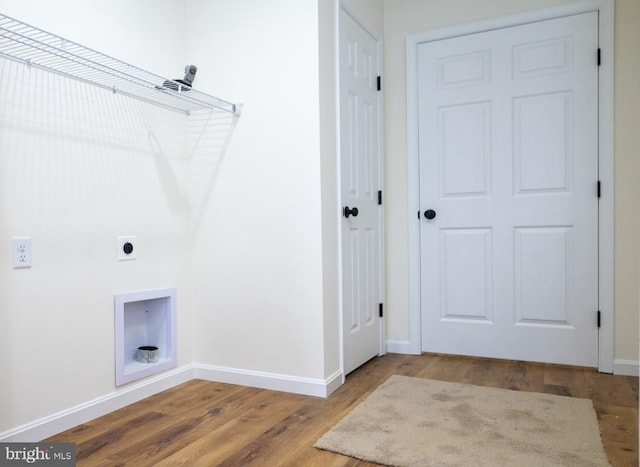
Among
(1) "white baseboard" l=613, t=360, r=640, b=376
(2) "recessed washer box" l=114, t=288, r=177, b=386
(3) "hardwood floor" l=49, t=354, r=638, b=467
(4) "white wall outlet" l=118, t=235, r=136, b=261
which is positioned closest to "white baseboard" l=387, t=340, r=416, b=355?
(3) "hardwood floor" l=49, t=354, r=638, b=467

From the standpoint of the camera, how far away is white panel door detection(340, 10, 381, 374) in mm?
2680

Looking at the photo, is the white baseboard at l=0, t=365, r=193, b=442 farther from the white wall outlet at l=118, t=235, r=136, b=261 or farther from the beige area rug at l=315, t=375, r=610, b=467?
the beige area rug at l=315, t=375, r=610, b=467

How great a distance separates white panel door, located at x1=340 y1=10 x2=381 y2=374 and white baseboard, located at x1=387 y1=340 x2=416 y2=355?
13 centimetres

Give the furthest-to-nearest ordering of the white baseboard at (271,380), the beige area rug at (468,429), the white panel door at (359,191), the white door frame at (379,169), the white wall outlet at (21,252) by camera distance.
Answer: the white panel door at (359,191) → the white door frame at (379,169) → the white baseboard at (271,380) → the white wall outlet at (21,252) → the beige area rug at (468,429)

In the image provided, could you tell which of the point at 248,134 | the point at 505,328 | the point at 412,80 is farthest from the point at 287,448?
the point at 412,80

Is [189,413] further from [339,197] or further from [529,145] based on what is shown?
[529,145]

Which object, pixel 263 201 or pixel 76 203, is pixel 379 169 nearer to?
pixel 263 201

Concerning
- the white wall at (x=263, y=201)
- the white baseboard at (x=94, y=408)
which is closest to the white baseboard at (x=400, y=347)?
the white wall at (x=263, y=201)

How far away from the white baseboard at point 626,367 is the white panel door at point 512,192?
0.13m

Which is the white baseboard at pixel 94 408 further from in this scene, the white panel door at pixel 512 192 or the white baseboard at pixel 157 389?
the white panel door at pixel 512 192

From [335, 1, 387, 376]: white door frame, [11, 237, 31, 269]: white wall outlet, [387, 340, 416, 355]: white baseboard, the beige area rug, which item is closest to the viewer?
the beige area rug

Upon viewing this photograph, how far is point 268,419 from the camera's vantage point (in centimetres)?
210

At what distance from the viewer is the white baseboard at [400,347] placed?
321cm

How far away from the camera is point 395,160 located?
10.8 feet
